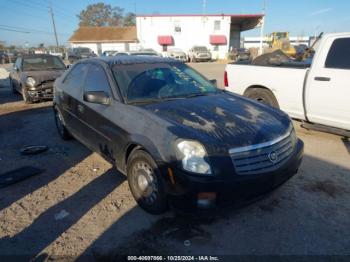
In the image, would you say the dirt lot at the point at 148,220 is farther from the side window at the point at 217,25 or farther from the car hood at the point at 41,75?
the side window at the point at 217,25

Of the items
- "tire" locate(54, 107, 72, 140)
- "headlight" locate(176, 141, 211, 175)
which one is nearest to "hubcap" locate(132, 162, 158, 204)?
"headlight" locate(176, 141, 211, 175)

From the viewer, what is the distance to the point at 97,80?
4.07 meters

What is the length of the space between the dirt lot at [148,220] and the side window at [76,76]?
4.31ft

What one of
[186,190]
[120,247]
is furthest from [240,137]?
[120,247]

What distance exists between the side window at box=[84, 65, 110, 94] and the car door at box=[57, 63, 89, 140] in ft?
0.72

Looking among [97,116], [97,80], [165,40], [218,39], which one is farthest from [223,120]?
[218,39]

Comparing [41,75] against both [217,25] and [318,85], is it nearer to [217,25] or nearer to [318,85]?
[318,85]

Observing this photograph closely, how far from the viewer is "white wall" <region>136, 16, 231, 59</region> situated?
1630 inches

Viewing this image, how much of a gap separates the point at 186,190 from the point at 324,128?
3.59 metres

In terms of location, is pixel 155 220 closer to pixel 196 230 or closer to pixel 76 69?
pixel 196 230

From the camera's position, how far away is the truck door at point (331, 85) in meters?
4.83

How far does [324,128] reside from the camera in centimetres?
512

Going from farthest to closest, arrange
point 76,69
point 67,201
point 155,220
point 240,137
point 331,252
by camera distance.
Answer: point 76,69, point 67,201, point 155,220, point 240,137, point 331,252

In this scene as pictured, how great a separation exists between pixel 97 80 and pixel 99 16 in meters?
84.5
